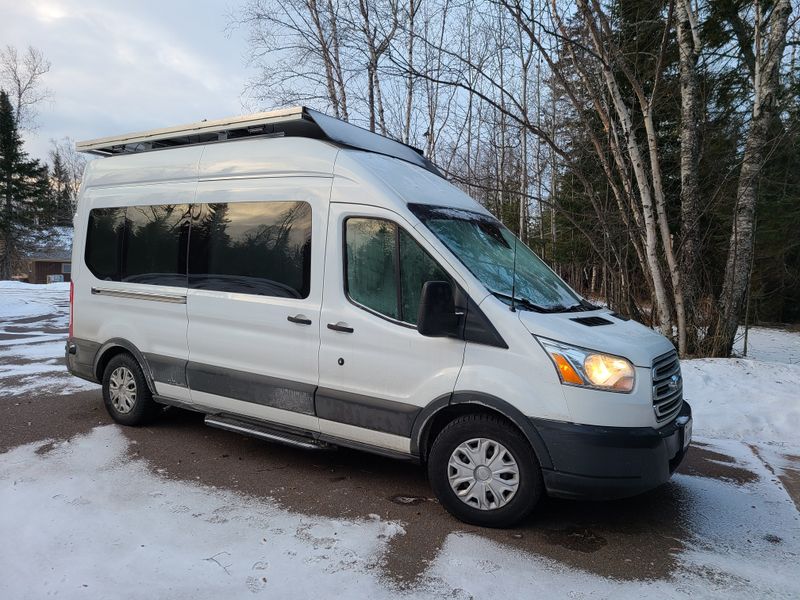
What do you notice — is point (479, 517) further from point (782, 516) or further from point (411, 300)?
point (782, 516)

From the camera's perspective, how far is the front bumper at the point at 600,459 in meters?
3.29

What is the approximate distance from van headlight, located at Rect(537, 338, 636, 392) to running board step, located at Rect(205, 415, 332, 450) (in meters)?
1.89

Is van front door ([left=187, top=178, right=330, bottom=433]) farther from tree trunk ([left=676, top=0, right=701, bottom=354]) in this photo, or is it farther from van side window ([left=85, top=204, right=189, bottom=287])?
tree trunk ([left=676, top=0, right=701, bottom=354])

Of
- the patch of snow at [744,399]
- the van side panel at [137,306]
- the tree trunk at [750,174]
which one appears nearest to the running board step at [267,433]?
the van side panel at [137,306]

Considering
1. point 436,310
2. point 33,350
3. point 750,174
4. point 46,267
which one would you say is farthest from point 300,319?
point 46,267

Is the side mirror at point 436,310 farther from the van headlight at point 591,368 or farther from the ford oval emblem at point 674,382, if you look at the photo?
the ford oval emblem at point 674,382

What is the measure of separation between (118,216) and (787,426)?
7.46m

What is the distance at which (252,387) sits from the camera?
4.53 m

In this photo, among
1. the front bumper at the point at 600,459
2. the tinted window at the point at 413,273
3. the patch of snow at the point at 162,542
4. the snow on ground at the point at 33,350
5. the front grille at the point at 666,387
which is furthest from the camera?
the snow on ground at the point at 33,350

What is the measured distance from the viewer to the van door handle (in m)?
4.20

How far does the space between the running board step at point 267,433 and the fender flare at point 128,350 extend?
878mm

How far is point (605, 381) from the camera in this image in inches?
131

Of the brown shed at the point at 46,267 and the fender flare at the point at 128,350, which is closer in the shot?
the fender flare at the point at 128,350

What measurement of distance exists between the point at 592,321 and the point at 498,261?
0.79 meters
